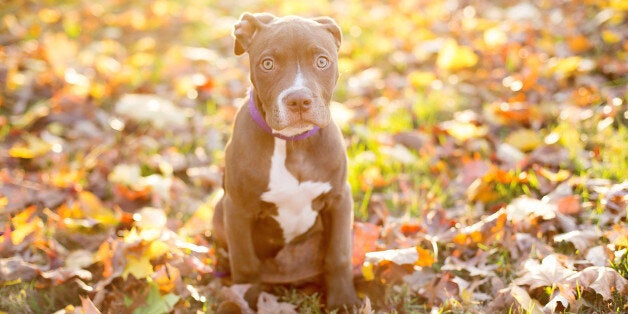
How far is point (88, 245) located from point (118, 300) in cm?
76

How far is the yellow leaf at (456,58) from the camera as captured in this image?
5891 mm

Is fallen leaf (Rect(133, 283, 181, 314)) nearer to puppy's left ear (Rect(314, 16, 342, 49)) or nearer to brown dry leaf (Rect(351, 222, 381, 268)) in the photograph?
brown dry leaf (Rect(351, 222, 381, 268))

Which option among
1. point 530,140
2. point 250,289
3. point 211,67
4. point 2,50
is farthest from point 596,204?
point 2,50

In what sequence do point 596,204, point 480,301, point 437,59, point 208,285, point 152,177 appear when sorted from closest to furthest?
point 480,301
point 208,285
point 596,204
point 152,177
point 437,59

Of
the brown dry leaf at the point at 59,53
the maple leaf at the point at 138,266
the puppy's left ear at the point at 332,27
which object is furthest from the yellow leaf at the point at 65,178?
the puppy's left ear at the point at 332,27

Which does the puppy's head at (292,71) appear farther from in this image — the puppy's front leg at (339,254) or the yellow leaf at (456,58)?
the yellow leaf at (456,58)

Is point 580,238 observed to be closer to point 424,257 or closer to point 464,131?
point 424,257

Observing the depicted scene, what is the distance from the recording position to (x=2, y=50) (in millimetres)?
6535

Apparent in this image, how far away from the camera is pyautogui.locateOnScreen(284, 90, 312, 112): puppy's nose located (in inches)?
104

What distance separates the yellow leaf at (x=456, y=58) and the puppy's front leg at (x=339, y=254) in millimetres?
3107

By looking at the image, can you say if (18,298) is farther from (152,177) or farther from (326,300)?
(326,300)

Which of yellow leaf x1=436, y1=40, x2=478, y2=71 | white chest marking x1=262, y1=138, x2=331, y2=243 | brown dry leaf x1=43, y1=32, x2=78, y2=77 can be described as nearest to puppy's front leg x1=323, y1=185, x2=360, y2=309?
white chest marking x1=262, y1=138, x2=331, y2=243

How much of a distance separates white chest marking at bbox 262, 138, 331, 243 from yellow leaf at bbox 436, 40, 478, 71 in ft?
10.9

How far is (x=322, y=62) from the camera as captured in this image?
111 inches
